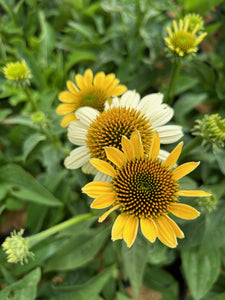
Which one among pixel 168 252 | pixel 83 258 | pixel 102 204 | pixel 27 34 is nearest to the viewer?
pixel 102 204

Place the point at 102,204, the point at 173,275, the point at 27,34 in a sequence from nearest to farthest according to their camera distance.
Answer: the point at 102,204
the point at 173,275
the point at 27,34

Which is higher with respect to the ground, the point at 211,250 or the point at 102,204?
the point at 102,204

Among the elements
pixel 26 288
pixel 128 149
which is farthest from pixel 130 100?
pixel 26 288

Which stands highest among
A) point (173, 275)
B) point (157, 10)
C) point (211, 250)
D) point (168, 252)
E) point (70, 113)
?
point (157, 10)

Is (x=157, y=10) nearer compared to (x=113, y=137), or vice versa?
(x=113, y=137)

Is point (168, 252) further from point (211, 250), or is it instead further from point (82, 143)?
point (82, 143)

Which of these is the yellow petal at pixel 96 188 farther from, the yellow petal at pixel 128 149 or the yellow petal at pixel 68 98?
the yellow petal at pixel 68 98

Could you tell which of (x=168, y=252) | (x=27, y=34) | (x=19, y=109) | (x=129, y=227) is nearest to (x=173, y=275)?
(x=168, y=252)

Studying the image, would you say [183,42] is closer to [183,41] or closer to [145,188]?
[183,41]
